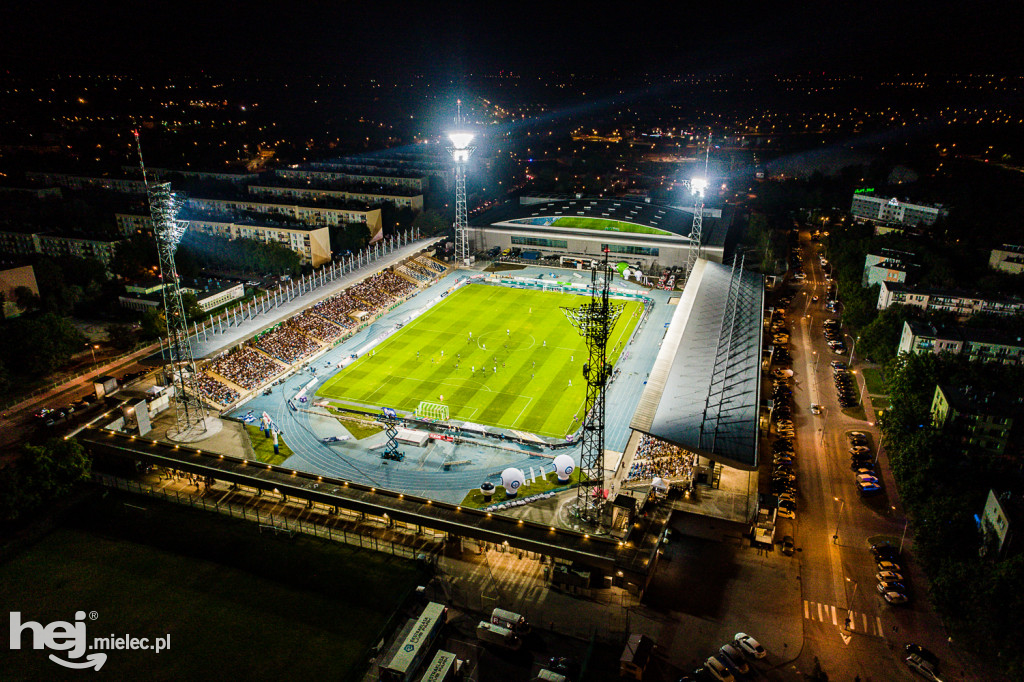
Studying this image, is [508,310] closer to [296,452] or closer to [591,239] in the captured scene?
[591,239]

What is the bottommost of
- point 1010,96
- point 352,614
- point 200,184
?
point 352,614

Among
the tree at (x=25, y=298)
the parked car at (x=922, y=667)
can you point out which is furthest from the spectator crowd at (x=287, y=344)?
the parked car at (x=922, y=667)

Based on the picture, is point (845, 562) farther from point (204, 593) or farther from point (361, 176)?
point (361, 176)

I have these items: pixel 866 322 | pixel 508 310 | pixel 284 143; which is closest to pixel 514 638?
→ pixel 508 310

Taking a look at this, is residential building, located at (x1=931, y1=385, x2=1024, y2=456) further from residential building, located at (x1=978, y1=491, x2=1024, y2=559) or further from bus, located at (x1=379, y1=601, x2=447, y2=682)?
bus, located at (x1=379, y1=601, x2=447, y2=682)

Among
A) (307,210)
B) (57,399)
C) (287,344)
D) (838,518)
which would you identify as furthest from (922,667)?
(307,210)

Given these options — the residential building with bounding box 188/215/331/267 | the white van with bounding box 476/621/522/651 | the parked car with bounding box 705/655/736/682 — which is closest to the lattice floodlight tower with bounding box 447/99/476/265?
the residential building with bounding box 188/215/331/267
